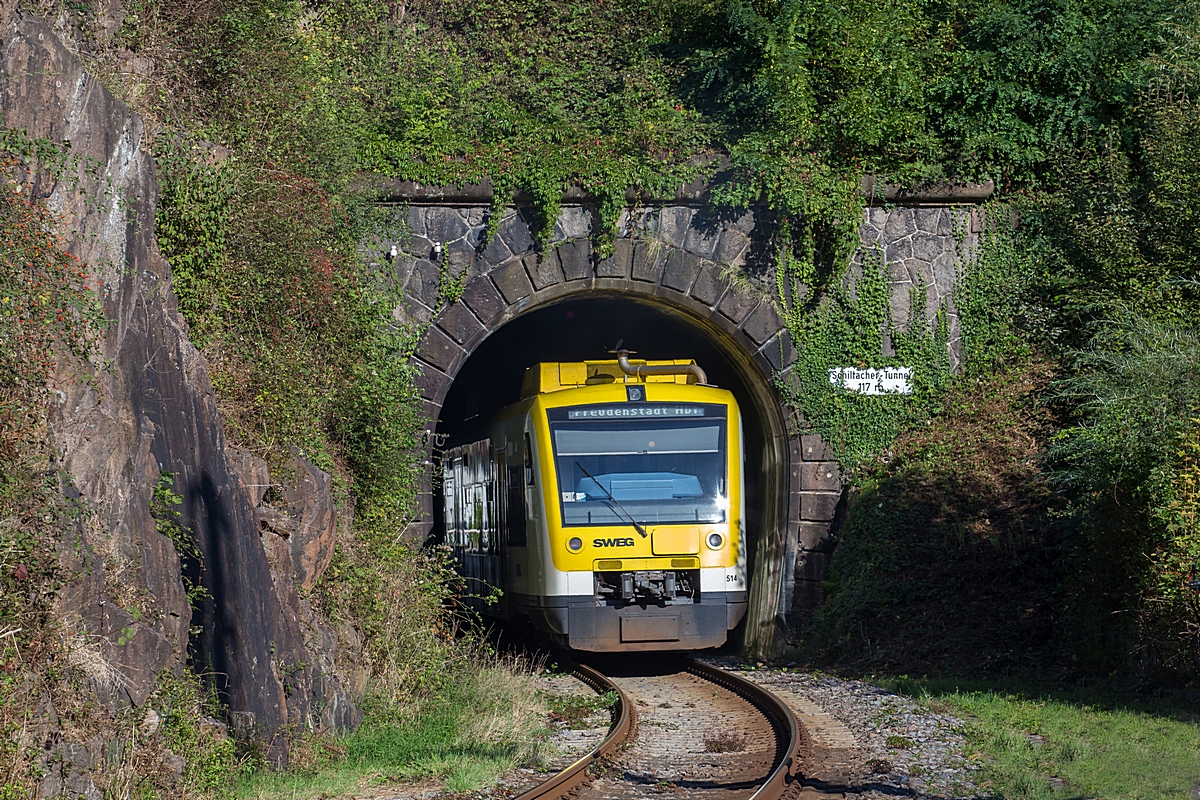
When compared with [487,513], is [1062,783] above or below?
below

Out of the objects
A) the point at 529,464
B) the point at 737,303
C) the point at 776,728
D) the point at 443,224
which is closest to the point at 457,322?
the point at 443,224

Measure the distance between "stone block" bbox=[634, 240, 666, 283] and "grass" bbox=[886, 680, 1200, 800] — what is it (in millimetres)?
6983

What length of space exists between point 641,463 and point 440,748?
→ 5.65 metres

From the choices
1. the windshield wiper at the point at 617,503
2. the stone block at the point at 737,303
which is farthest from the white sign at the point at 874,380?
the windshield wiper at the point at 617,503

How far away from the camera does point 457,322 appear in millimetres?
16156

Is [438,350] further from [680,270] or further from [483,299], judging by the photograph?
[680,270]

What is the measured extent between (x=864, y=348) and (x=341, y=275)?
731 cm

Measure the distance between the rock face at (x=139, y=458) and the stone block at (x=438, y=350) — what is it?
680cm

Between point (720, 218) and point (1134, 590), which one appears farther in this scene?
point (720, 218)

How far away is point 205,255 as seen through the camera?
10828mm

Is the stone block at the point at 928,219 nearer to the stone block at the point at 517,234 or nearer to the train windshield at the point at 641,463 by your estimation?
the train windshield at the point at 641,463

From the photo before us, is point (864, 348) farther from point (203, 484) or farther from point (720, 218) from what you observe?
point (203, 484)

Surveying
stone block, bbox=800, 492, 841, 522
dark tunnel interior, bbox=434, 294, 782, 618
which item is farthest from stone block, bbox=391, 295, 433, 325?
stone block, bbox=800, 492, 841, 522

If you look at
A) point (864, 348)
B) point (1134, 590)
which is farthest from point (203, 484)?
point (864, 348)
